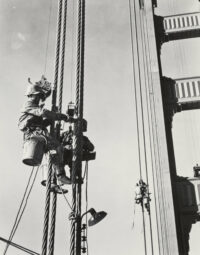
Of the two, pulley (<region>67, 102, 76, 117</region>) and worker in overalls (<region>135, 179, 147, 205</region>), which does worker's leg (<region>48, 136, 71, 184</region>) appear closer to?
pulley (<region>67, 102, 76, 117</region>)

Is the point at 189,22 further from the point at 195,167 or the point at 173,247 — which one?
the point at 173,247

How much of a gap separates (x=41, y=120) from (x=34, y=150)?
13.1 inches

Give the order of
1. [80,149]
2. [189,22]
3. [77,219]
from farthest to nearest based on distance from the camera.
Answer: [189,22], [80,149], [77,219]

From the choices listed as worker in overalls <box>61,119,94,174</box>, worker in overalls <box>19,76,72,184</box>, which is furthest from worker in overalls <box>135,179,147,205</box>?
worker in overalls <box>19,76,72,184</box>

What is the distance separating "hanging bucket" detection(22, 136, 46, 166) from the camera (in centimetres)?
321

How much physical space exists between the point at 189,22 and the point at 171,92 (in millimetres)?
1594

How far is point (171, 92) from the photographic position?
7.36 metres

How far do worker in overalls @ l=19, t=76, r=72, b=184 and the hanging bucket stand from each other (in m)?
0.01

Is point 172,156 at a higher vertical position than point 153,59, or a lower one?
lower

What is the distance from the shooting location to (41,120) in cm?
348

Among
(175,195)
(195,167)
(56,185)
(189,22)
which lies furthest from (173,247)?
(189,22)

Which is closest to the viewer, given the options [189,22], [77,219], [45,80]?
[77,219]

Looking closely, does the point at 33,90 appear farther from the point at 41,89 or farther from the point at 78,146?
the point at 78,146

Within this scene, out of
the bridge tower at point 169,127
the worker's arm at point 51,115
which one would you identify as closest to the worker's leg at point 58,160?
the worker's arm at point 51,115
